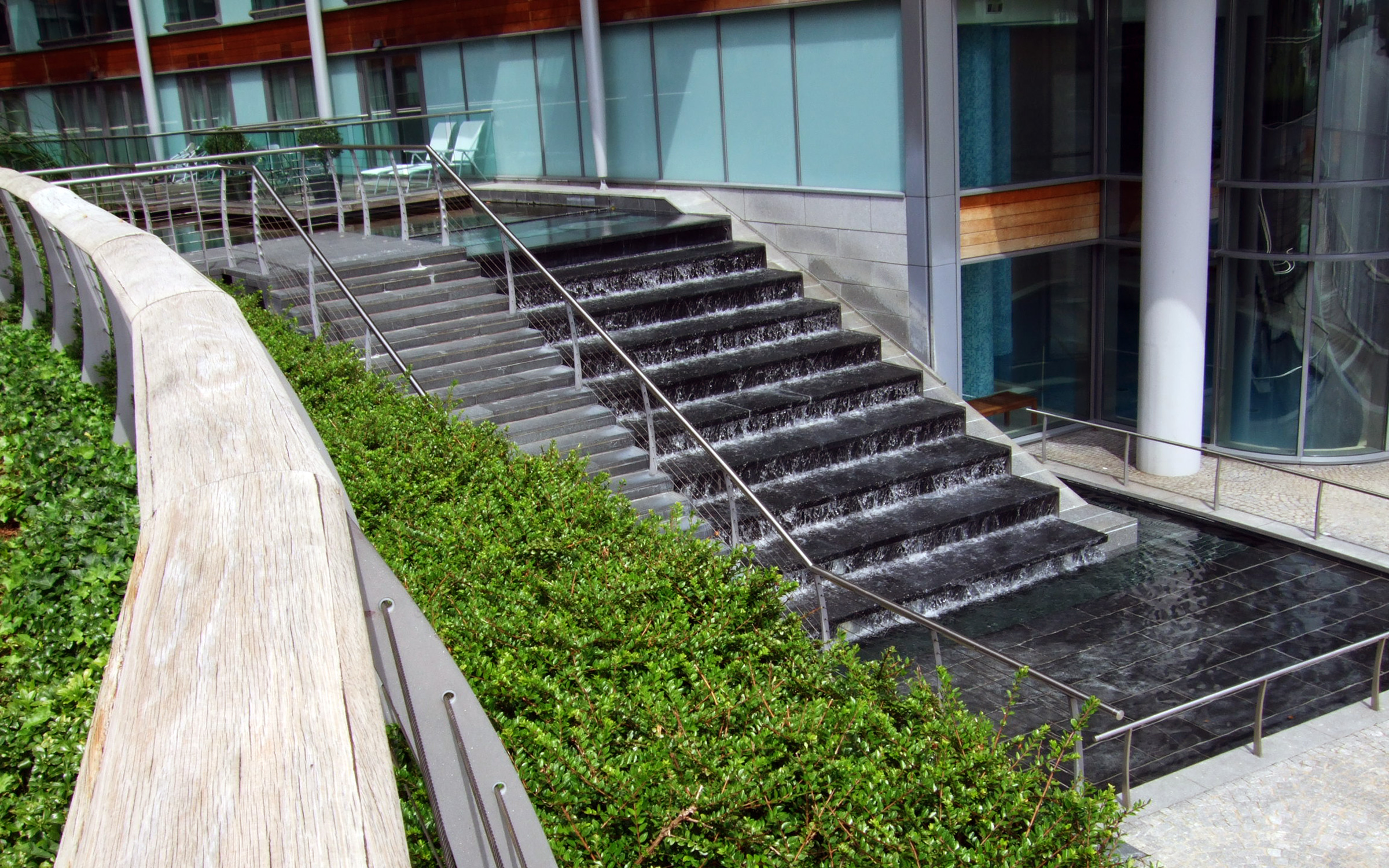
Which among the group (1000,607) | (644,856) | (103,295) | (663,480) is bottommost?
(1000,607)

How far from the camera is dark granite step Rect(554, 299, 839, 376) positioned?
12539 millimetres

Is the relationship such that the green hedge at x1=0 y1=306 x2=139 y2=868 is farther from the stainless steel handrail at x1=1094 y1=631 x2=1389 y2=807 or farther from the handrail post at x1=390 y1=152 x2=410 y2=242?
the handrail post at x1=390 y1=152 x2=410 y2=242

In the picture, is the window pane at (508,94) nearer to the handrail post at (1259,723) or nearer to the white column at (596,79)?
the white column at (596,79)

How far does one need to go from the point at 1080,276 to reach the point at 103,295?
40.0 ft

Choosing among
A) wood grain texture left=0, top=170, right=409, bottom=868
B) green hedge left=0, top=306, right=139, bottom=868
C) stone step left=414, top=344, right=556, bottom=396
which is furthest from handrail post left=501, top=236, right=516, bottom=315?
wood grain texture left=0, top=170, right=409, bottom=868

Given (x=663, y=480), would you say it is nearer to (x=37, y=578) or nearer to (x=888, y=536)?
(x=888, y=536)

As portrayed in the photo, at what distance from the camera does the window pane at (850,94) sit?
44.3 feet

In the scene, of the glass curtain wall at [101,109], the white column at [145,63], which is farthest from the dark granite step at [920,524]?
the glass curtain wall at [101,109]

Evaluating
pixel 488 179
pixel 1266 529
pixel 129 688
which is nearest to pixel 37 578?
pixel 129 688

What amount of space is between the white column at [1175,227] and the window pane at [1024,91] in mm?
1118

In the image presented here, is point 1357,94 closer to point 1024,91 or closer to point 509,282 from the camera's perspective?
point 1024,91

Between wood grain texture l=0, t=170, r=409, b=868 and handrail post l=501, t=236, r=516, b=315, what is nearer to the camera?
wood grain texture l=0, t=170, r=409, b=868

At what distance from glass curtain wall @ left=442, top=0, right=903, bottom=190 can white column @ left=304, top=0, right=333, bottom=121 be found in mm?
5065

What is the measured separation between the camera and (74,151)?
77.6 feet
